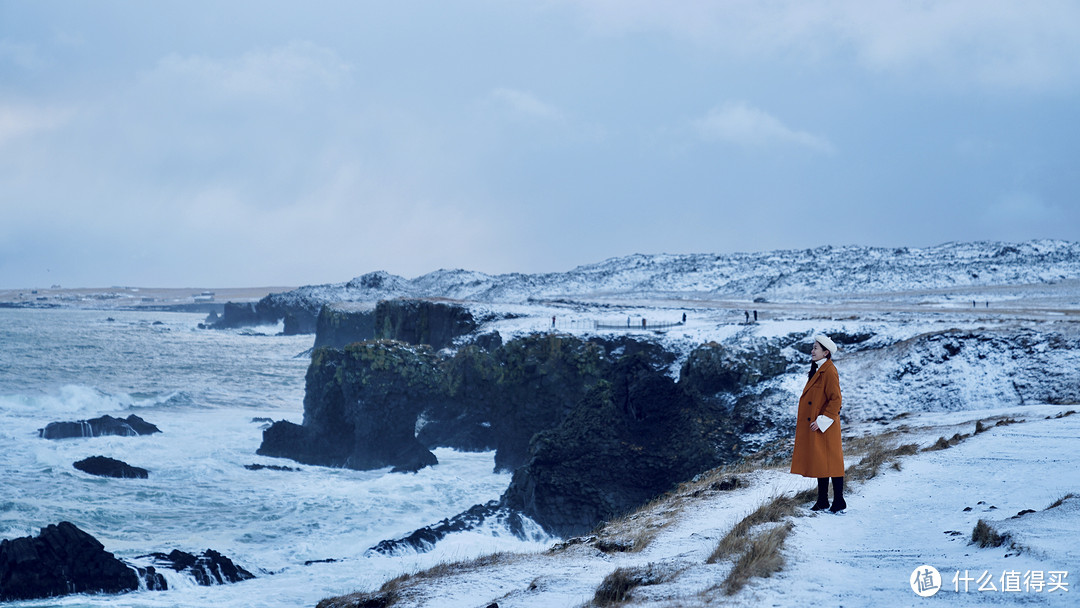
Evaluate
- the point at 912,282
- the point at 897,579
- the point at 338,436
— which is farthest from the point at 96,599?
the point at 912,282

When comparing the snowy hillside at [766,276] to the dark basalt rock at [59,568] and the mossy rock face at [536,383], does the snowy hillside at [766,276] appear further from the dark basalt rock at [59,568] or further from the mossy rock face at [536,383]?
the dark basalt rock at [59,568]

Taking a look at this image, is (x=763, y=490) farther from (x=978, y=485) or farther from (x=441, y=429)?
(x=441, y=429)

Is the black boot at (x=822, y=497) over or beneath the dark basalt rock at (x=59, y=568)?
over

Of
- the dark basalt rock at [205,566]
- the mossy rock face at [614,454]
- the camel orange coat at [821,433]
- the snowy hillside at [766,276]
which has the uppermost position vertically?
the snowy hillside at [766,276]

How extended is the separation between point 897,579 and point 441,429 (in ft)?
94.8

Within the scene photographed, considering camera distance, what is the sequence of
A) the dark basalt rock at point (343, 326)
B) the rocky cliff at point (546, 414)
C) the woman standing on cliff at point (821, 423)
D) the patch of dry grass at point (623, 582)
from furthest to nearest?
1. the dark basalt rock at point (343, 326)
2. the rocky cliff at point (546, 414)
3. the woman standing on cliff at point (821, 423)
4. the patch of dry grass at point (623, 582)

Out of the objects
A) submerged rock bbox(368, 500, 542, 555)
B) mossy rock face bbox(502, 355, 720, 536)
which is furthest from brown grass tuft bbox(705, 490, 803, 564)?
submerged rock bbox(368, 500, 542, 555)

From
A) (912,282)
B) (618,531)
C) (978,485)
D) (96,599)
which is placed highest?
(912,282)

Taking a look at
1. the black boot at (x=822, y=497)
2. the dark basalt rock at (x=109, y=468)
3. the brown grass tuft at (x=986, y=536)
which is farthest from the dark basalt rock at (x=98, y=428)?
the brown grass tuft at (x=986, y=536)

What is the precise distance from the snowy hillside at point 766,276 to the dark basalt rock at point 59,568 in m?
51.5

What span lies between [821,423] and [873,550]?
1760 mm

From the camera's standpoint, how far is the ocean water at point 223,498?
16.9 meters

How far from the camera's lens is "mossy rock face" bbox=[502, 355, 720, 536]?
21625 mm

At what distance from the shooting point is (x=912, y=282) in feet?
257
